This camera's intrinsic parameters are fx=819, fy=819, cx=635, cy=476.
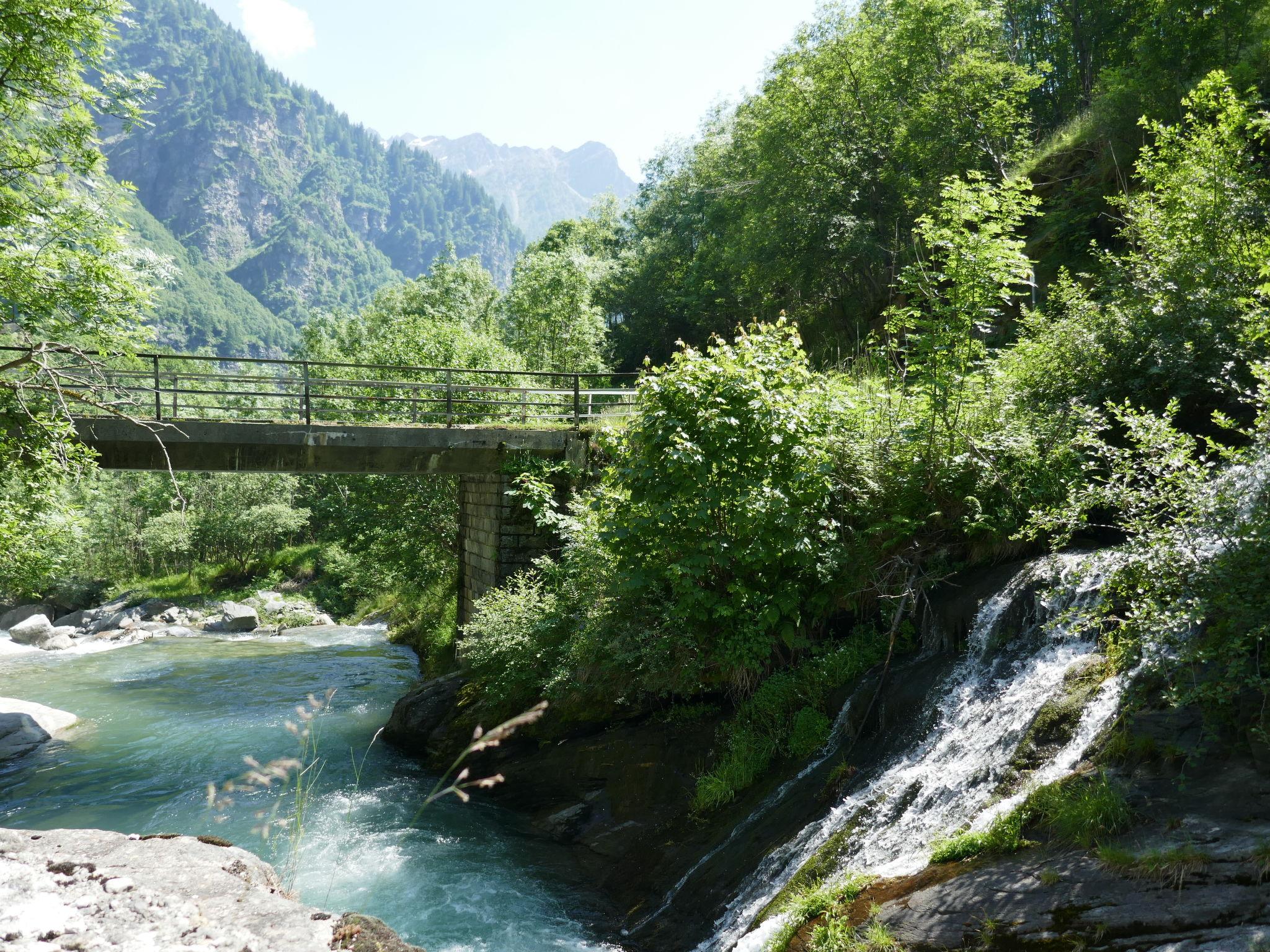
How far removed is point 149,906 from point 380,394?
2216 centimetres

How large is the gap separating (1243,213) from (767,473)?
6020 mm

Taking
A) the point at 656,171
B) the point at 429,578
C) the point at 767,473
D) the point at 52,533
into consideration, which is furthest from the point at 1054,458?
the point at 656,171

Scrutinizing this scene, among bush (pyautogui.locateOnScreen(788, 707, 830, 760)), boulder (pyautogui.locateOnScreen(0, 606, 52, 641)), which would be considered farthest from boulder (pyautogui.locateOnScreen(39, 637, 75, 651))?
bush (pyautogui.locateOnScreen(788, 707, 830, 760))

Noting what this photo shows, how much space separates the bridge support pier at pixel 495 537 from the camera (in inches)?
622

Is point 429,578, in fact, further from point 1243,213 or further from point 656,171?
point 656,171

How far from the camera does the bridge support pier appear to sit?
15.8 m

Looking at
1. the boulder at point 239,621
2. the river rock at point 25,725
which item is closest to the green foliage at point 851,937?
the river rock at point 25,725

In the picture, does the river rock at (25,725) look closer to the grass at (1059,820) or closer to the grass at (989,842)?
the grass at (989,842)

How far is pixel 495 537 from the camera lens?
52.7 feet

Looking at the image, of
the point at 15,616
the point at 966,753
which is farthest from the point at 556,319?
the point at 966,753

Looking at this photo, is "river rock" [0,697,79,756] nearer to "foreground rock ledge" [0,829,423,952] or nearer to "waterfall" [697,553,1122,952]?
"foreground rock ledge" [0,829,423,952]

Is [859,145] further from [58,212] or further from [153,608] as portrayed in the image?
[153,608]

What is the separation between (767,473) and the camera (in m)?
9.16

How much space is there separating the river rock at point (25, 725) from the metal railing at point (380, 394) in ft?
17.8
